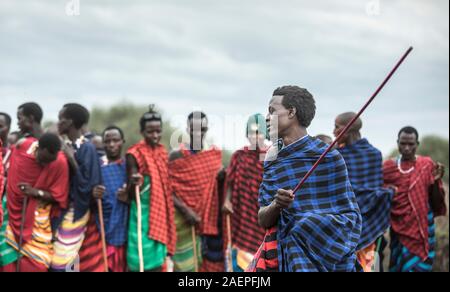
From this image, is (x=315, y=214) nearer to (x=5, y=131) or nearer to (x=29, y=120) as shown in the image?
(x=29, y=120)

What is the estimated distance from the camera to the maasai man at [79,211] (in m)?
8.73

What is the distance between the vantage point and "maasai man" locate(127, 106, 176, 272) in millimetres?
9133

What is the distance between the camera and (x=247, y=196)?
918 centimetres

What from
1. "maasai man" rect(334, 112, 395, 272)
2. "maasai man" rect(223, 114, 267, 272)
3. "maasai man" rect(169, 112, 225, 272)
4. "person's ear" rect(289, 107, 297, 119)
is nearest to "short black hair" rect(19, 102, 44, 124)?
"maasai man" rect(169, 112, 225, 272)

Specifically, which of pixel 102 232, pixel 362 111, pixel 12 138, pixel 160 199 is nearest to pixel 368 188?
pixel 160 199

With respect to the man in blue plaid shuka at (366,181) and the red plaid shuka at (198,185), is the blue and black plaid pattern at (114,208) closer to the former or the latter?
the red plaid shuka at (198,185)

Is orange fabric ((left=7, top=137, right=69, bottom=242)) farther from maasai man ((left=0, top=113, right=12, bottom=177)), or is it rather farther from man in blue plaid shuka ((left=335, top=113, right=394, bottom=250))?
man in blue plaid shuka ((left=335, top=113, right=394, bottom=250))

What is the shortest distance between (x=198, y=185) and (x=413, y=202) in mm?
2953

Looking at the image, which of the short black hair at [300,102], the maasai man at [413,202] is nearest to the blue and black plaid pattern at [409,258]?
the maasai man at [413,202]

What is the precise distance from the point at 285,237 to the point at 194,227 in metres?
4.91
